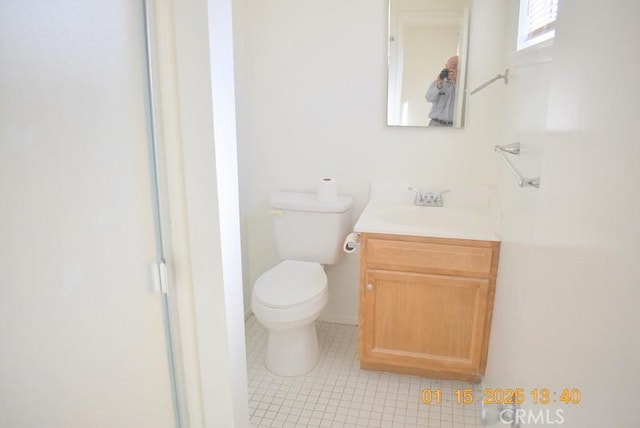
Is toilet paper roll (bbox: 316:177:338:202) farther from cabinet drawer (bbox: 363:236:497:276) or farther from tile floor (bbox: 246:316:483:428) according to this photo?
tile floor (bbox: 246:316:483:428)

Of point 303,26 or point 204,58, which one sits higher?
point 303,26

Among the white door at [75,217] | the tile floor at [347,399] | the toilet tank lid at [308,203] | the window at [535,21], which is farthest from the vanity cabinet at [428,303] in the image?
the white door at [75,217]

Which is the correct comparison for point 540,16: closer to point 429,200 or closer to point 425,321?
point 429,200

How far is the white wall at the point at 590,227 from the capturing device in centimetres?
48

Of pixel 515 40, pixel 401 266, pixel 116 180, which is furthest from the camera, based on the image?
pixel 401 266

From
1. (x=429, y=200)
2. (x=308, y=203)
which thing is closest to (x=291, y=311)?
(x=308, y=203)

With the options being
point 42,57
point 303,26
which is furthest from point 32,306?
point 303,26

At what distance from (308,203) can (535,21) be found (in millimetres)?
1317

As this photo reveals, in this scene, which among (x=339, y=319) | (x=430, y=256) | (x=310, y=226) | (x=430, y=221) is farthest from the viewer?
(x=339, y=319)

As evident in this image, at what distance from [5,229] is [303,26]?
7.02 ft

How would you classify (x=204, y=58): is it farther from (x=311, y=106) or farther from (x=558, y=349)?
(x=311, y=106)

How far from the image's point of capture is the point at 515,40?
6.24ft

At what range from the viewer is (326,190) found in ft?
7.97

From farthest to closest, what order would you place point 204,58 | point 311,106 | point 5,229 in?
point 311,106, point 204,58, point 5,229
